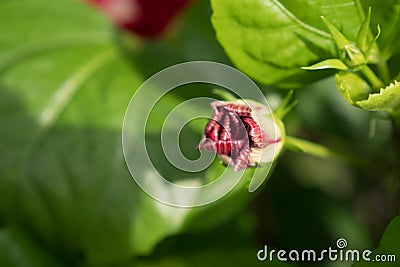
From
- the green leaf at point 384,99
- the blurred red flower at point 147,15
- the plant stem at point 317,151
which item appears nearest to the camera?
the green leaf at point 384,99

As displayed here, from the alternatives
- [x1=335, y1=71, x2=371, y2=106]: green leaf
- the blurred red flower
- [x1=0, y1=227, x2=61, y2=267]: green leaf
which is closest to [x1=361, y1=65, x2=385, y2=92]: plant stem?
[x1=335, y1=71, x2=371, y2=106]: green leaf

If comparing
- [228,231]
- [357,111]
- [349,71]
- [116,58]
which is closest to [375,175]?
[357,111]

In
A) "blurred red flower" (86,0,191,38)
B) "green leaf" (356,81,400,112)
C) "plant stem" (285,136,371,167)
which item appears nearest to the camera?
"green leaf" (356,81,400,112)

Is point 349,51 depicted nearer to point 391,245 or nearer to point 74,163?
point 391,245

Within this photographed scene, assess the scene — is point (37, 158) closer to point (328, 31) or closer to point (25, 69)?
point (25, 69)

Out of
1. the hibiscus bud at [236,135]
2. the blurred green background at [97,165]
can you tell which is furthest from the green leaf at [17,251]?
the hibiscus bud at [236,135]

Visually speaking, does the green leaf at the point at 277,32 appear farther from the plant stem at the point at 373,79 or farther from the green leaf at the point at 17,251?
the green leaf at the point at 17,251

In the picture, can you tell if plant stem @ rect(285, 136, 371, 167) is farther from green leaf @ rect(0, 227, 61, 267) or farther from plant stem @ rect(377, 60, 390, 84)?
green leaf @ rect(0, 227, 61, 267)

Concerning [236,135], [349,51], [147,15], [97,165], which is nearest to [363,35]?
[349,51]
